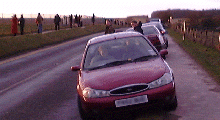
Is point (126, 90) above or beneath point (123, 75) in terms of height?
beneath

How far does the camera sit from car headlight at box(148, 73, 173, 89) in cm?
620

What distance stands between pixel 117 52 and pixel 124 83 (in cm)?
165

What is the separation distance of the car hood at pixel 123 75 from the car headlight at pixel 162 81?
0.06 metres

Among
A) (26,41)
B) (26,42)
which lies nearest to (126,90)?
(26,42)

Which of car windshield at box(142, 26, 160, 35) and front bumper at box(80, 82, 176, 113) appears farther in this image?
car windshield at box(142, 26, 160, 35)

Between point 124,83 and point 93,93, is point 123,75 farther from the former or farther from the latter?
point 93,93

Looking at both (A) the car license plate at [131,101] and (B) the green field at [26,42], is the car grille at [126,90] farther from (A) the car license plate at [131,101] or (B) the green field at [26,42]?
(B) the green field at [26,42]

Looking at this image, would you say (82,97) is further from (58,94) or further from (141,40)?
(58,94)

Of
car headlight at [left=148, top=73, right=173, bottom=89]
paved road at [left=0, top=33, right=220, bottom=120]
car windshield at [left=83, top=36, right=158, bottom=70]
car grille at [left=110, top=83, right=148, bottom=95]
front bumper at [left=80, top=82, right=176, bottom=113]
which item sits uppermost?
car windshield at [left=83, top=36, right=158, bottom=70]

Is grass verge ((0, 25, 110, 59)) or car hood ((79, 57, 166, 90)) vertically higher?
car hood ((79, 57, 166, 90))

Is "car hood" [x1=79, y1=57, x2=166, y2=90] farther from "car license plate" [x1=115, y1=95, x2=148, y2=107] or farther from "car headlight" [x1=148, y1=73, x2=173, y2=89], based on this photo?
"car license plate" [x1=115, y1=95, x2=148, y2=107]

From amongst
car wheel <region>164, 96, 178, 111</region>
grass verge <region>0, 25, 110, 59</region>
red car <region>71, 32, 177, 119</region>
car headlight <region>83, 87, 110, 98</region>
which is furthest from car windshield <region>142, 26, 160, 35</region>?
car headlight <region>83, 87, 110, 98</region>

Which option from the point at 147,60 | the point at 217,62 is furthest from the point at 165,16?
the point at 147,60

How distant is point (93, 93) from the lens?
6.21 meters
